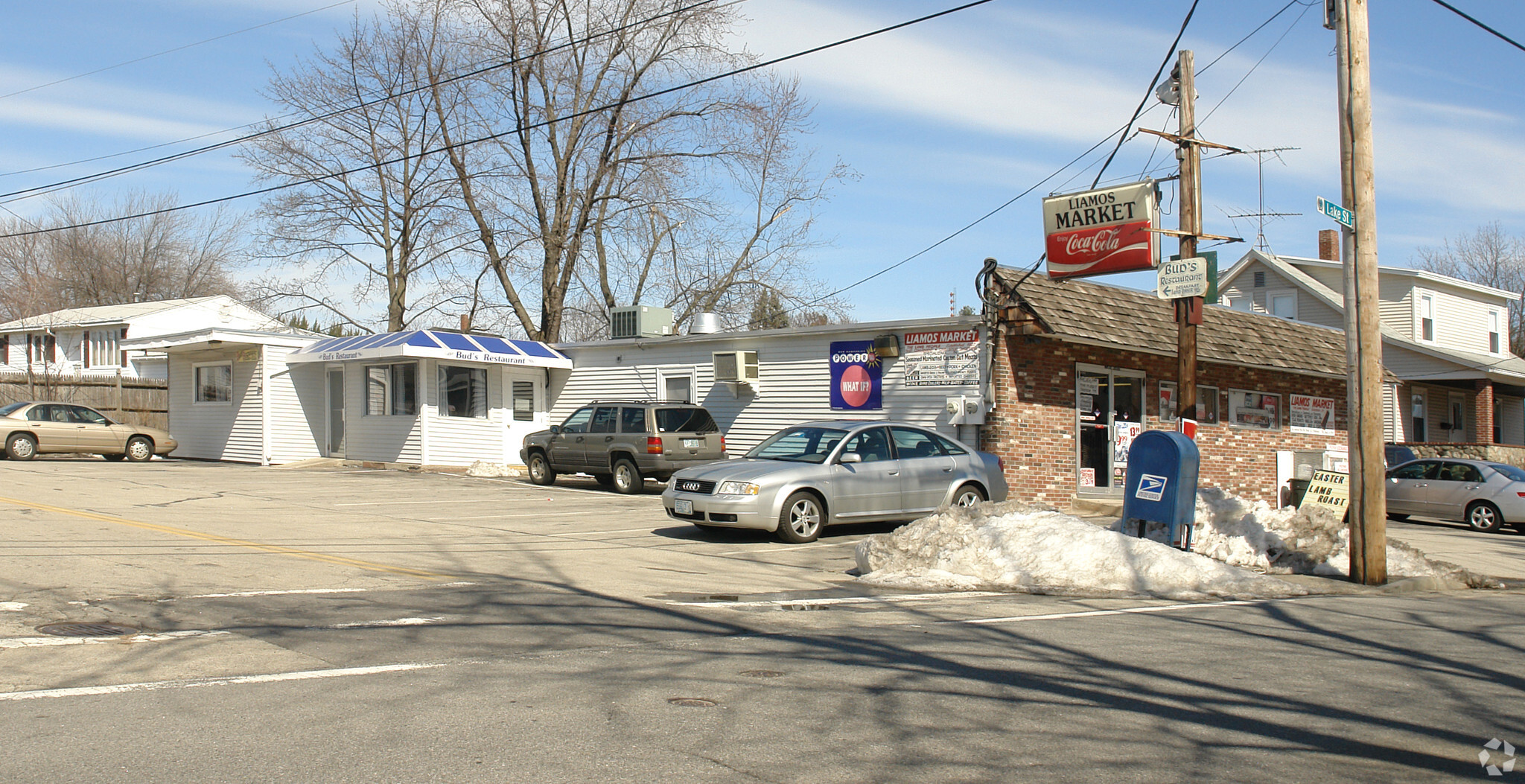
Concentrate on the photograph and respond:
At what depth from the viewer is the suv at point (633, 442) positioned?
1980 cm

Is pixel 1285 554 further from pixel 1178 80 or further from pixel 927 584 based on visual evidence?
pixel 1178 80

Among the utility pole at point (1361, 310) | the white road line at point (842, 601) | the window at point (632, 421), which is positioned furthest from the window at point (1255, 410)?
the white road line at point (842, 601)

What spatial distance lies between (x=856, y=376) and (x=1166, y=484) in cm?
913

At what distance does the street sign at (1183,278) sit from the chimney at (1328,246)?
3064 cm

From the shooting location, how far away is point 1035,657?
270 inches

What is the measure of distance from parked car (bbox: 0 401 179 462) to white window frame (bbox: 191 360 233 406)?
1361mm

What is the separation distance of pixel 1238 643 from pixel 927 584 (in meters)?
3.24

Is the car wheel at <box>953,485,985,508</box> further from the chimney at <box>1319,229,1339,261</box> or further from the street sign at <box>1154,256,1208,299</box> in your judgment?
the chimney at <box>1319,229,1339,261</box>

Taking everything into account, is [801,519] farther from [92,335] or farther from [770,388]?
[92,335]

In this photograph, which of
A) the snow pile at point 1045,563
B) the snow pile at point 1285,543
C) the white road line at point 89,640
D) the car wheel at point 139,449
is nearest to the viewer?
the white road line at point 89,640

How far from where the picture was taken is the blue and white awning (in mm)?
23516

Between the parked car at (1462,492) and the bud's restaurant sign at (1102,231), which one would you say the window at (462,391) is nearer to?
the bud's restaurant sign at (1102,231)

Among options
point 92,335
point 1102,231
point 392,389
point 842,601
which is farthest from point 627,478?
→ point 92,335

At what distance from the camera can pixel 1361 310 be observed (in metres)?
11.2
